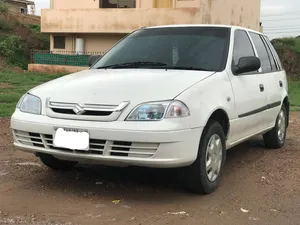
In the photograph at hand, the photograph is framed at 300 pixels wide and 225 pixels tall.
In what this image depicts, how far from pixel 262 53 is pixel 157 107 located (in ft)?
9.36

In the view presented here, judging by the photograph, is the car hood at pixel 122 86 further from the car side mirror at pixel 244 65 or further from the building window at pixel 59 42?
the building window at pixel 59 42

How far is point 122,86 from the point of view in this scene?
13.9 feet

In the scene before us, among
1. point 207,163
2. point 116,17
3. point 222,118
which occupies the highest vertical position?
point 116,17

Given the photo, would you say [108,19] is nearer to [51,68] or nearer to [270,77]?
[51,68]

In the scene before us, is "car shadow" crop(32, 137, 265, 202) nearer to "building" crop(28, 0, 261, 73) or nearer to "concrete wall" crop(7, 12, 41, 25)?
"building" crop(28, 0, 261, 73)

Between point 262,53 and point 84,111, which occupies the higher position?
point 262,53

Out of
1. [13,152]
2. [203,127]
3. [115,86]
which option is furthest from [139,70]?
[13,152]

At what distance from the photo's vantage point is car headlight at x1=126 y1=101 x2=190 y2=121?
396 cm

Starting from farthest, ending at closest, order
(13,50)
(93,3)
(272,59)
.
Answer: (93,3) → (13,50) → (272,59)

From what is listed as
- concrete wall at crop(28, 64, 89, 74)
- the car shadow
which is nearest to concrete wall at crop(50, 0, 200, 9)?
concrete wall at crop(28, 64, 89, 74)

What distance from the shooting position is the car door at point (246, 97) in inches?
197

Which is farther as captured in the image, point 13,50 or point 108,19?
point 13,50

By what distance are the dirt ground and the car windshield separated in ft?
4.05

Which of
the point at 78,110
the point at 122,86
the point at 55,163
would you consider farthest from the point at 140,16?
the point at 78,110
